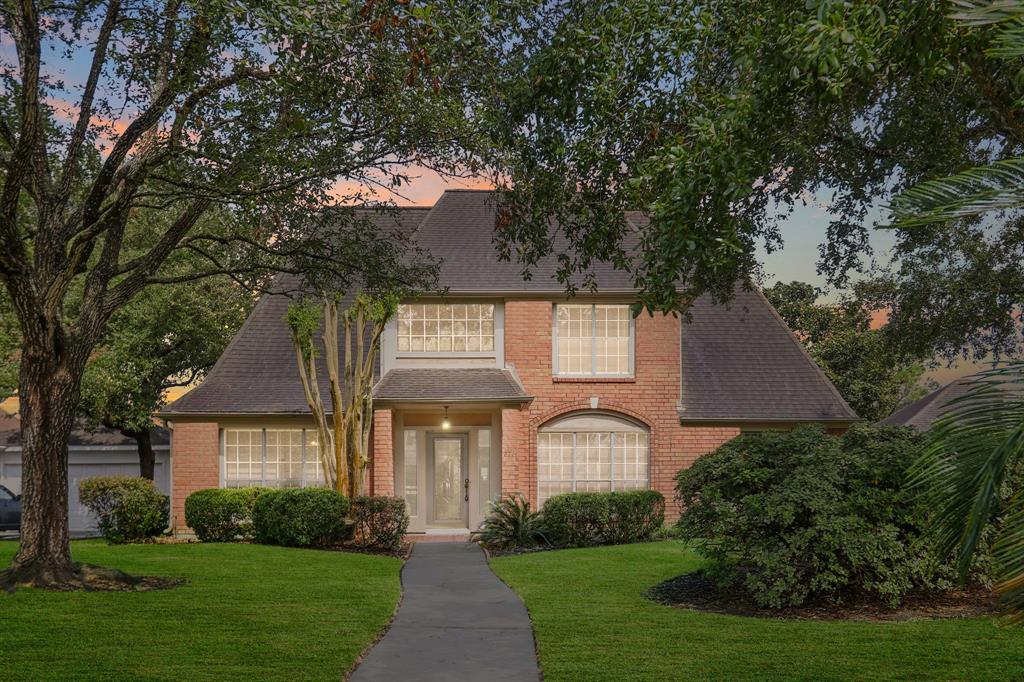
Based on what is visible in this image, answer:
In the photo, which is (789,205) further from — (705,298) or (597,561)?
(705,298)

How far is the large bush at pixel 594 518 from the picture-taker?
20.4 m

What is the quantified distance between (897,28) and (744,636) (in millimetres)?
5776

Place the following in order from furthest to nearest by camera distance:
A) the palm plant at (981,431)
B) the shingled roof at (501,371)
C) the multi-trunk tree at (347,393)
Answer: the shingled roof at (501,371) → the multi-trunk tree at (347,393) → the palm plant at (981,431)

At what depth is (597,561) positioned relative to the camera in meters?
17.0

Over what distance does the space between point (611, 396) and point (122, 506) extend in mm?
10869

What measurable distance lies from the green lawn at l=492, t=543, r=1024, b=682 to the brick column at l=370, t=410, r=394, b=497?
11021 mm

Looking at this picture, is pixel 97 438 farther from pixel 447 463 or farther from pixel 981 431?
pixel 981 431

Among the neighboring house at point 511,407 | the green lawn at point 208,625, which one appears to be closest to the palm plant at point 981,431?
the green lawn at point 208,625

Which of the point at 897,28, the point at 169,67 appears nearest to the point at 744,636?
the point at 897,28

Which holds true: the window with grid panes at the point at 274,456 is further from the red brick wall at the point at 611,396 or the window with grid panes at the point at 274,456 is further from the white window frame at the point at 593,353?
the white window frame at the point at 593,353

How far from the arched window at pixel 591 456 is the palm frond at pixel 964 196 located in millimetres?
18580

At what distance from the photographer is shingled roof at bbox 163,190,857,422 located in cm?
2425

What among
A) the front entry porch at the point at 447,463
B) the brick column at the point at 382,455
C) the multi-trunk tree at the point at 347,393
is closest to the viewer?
the multi-trunk tree at the point at 347,393

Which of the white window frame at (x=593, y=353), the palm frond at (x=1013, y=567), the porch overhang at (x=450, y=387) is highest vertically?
the white window frame at (x=593, y=353)
